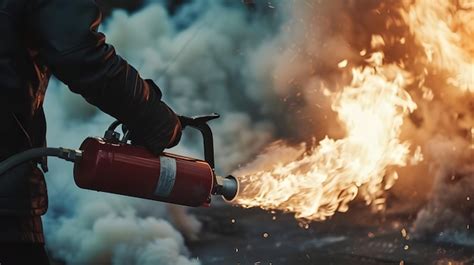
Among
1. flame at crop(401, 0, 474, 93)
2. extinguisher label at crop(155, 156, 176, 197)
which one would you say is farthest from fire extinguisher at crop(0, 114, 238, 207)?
flame at crop(401, 0, 474, 93)

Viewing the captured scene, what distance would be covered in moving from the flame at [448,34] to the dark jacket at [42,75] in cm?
373

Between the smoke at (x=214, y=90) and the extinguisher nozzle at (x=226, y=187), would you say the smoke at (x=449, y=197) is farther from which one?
the extinguisher nozzle at (x=226, y=187)

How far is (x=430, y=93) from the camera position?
17.9 feet

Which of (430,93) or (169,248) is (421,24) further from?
(169,248)

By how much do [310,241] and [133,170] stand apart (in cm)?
297

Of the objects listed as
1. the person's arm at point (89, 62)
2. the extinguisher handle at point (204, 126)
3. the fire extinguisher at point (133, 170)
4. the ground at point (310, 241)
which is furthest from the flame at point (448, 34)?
the person's arm at point (89, 62)

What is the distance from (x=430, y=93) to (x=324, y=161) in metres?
1.01

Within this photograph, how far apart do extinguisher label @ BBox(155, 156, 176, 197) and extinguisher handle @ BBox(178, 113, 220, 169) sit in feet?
0.51

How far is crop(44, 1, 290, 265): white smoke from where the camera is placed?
448 centimetres

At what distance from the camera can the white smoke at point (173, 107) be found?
4484mm

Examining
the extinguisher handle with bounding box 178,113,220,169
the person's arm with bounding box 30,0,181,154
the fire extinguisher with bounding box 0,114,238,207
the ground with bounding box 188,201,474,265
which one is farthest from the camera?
the ground with bounding box 188,201,474,265

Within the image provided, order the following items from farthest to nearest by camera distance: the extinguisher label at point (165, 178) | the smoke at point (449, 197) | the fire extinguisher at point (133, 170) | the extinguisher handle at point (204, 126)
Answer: the smoke at point (449, 197) → the extinguisher handle at point (204, 126) → the extinguisher label at point (165, 178) → the fire extinguisher at point (133, 170)

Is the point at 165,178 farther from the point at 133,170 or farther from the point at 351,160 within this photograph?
the point at 351,160

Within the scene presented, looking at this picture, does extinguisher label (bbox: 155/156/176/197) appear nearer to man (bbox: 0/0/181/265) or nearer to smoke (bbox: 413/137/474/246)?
man (bbox: 0/0/181/265)
